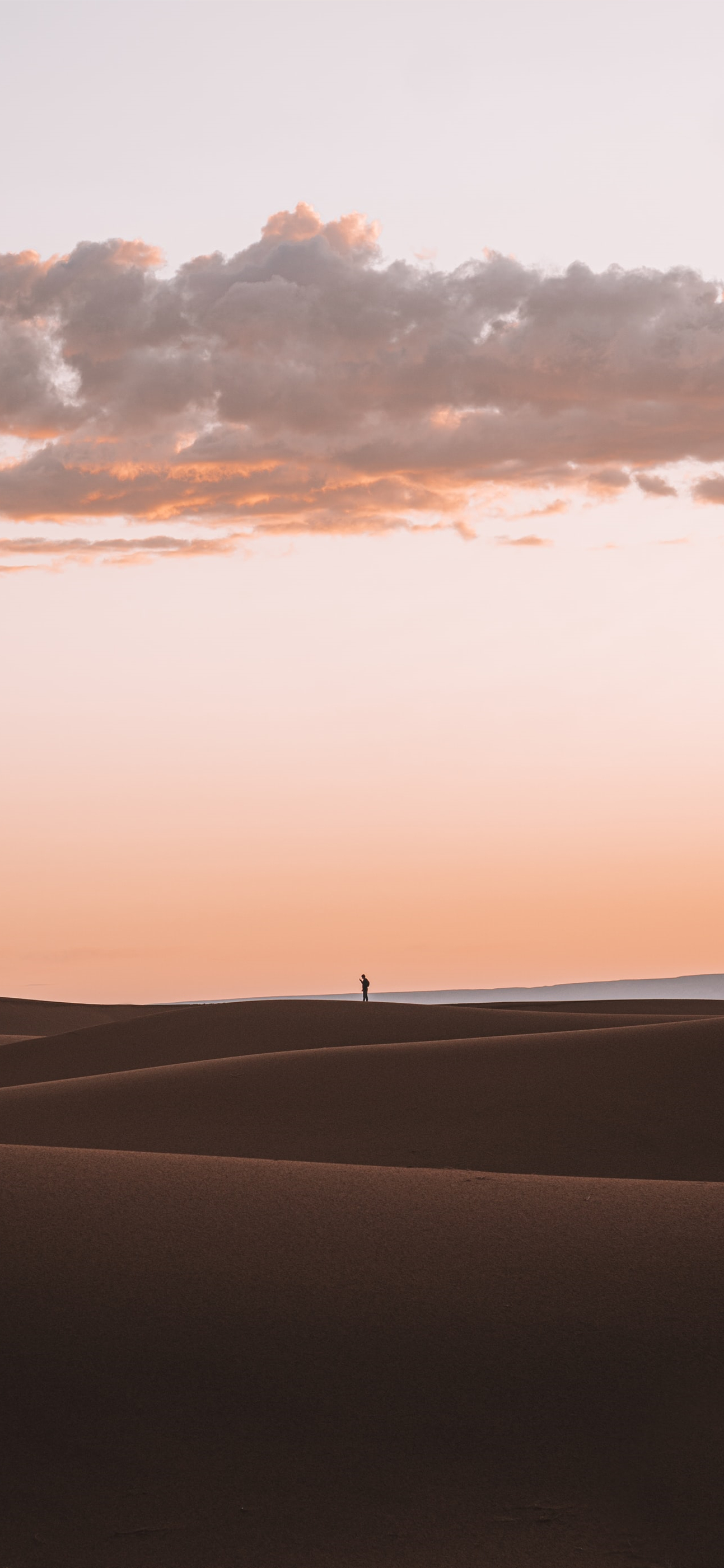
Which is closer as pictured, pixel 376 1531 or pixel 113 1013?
pixel 376 1531

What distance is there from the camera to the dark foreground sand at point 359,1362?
545cm

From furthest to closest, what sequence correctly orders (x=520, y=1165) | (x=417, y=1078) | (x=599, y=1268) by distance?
(x=417, y=1078), (x=520, y=1165), (x=599, y=1268)

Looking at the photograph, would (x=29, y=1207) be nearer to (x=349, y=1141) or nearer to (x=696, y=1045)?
(x=349, y=1141)

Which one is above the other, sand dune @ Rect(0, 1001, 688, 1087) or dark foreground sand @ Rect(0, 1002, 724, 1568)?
sand dune @ Rect(0, 1001, 688, 1087)

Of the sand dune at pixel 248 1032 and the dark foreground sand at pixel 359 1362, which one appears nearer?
the dark foreground sand at pixel 359 1362

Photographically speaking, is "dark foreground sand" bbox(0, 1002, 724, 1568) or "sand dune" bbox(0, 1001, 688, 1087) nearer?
"dark foreground sand" bbox(0, 1002, 724, 1568)

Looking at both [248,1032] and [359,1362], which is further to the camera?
[248,1032]

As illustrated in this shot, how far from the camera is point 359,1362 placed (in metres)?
6.59

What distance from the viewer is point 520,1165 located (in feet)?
38.7

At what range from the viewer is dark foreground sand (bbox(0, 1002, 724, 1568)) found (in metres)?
5.45

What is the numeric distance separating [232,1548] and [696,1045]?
11.3 meters

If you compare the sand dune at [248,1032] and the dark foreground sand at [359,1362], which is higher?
the sand dune at [248,1032]

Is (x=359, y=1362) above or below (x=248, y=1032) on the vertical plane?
below

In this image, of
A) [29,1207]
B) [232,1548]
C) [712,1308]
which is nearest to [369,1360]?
[232,1548]
